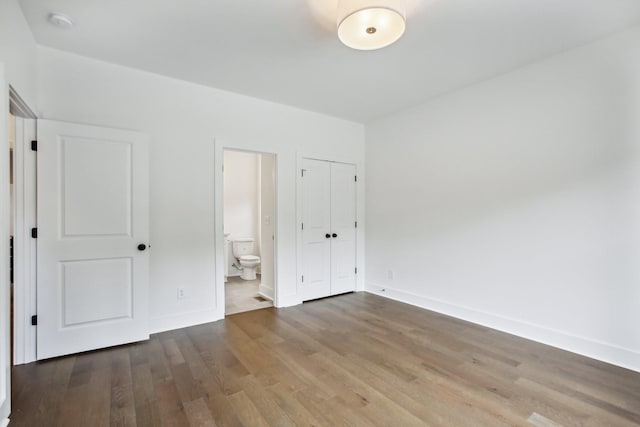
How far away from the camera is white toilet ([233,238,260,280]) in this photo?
18.0 ft

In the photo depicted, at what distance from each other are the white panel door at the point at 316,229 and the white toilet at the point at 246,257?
1585 mm

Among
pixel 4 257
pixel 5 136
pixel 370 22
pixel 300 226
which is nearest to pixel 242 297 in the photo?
pixel 300 226

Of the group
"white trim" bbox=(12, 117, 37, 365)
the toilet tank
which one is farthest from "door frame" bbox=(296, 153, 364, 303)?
"white trim" bbox=(12, 117, 37, 365)

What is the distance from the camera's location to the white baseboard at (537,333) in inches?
96.8

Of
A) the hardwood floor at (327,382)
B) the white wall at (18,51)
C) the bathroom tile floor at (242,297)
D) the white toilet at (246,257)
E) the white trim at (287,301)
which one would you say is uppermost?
the white wall at (18,51)

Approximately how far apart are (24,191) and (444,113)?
168 inches

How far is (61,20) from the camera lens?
2.26 m

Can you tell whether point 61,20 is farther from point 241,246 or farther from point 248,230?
point 248,230

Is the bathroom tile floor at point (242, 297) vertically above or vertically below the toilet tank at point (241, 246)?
below

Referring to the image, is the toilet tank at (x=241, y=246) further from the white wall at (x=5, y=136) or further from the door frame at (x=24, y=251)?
the white wall at (x=5, y=136)

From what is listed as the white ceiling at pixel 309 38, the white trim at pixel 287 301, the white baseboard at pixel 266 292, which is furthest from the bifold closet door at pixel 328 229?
the white ceiling at pixel 309 38

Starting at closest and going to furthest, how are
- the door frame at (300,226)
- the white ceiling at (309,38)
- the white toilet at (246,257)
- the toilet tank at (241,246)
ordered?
1. the white ceiling at (309,38)
2. the door frame at (300,226)
3. the white toilet at (246,257)
4. the toilet tank at (241,246)

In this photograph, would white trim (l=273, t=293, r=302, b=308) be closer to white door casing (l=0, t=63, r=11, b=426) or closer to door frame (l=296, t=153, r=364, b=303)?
door frame (l=296, t=153, r=364, b=303)

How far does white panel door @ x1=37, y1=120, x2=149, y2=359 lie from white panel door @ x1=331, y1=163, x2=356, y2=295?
2455mm
